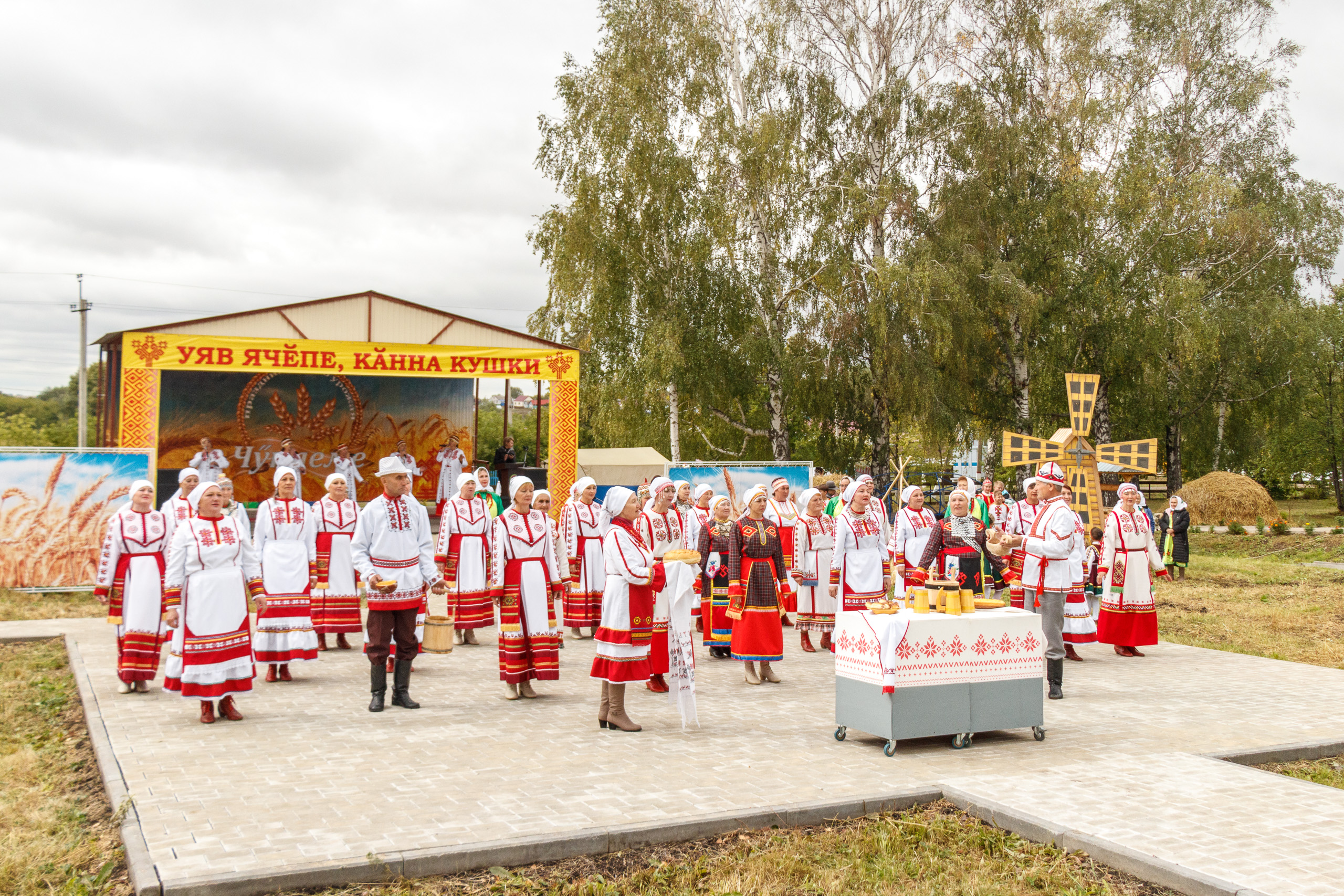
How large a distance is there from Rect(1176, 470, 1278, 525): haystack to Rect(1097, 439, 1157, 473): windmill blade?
16390 millimetres

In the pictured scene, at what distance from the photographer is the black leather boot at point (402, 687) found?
7.91 meters

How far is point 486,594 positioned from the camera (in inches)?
431

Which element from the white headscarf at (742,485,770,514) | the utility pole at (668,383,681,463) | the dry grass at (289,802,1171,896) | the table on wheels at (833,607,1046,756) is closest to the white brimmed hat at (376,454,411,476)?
the white headscarf at (742,485,770,514)

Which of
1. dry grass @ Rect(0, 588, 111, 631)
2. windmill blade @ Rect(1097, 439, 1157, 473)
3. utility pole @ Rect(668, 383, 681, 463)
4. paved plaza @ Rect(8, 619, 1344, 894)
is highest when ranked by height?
utility pole @ Rect(668, 383, 681, 463)

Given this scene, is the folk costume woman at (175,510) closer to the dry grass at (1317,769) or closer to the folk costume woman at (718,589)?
the folk costume woman at (718,589)

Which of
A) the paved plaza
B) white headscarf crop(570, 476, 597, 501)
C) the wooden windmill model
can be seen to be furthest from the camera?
the wooden windmill model

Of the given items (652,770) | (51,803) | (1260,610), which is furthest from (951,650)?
(1260,610)

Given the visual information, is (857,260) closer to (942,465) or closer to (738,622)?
(942,465)

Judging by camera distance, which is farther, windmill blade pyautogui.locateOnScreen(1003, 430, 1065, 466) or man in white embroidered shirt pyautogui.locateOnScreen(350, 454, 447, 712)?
windmill blade pyautogui.locateOnScreen(1003, 430, 1065, 466)

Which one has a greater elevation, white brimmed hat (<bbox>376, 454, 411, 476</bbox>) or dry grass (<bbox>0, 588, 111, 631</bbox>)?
white brimmed hat (<bbox>376, 454, 411, 476</bbox>)

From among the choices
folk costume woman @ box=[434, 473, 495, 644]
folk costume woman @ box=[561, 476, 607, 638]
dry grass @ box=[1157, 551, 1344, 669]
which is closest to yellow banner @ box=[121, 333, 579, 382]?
folk costume woman @ box=[561, 476, 607, 638]

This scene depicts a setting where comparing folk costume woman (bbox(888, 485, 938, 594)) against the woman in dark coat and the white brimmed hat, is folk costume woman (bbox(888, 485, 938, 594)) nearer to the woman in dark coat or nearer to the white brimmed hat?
the white brimmed hat

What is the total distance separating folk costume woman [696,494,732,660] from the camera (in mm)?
10461

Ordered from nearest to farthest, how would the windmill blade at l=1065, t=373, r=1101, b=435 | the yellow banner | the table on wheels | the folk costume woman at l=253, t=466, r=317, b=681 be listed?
the table on wheels, the folk costume woman at l=253, t=466, r=317, b=681, the windmill blade at l=1065, t=373, r=1101, b=435, the yellow banner
